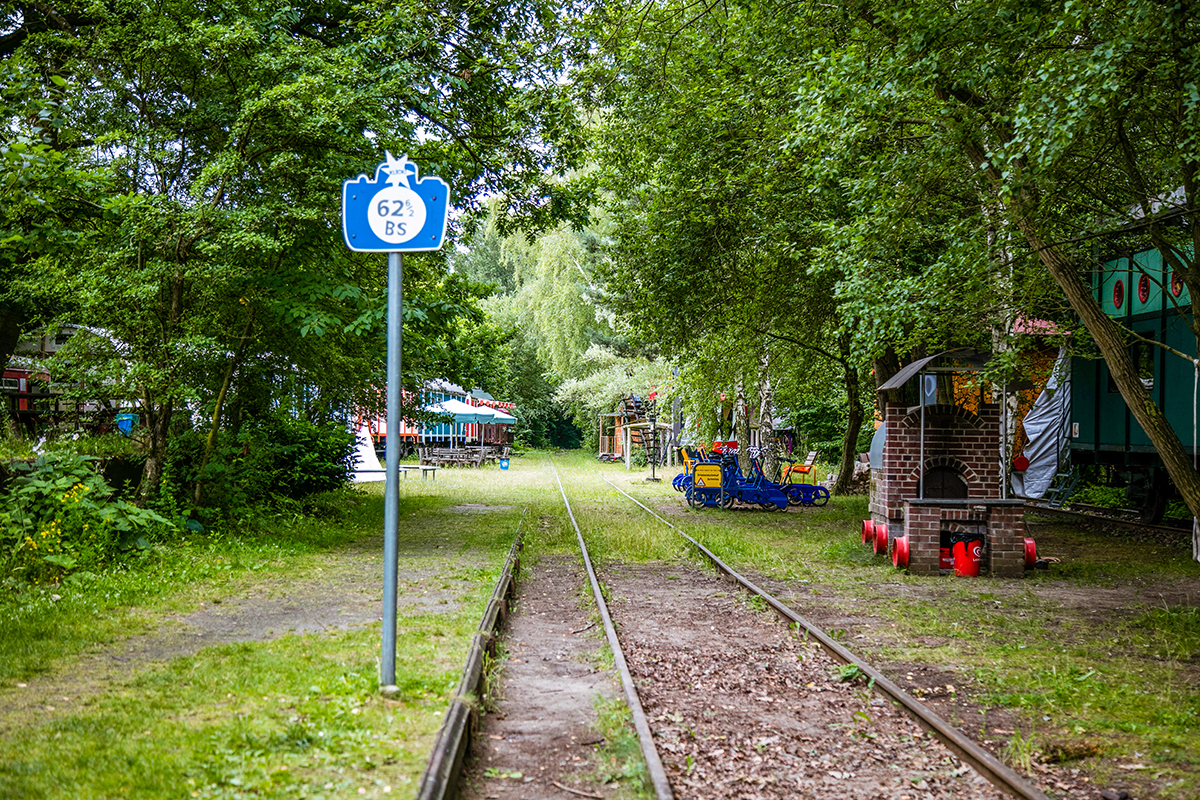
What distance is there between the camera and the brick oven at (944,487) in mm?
11148

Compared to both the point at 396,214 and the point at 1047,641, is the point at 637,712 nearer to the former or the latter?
the point at 396,214

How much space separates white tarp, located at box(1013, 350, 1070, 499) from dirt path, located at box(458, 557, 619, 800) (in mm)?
15137

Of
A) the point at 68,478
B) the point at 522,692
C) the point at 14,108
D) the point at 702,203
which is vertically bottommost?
the point at 522,692

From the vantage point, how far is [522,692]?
5938 millimetres

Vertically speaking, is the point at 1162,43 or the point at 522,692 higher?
the point at 1162,43

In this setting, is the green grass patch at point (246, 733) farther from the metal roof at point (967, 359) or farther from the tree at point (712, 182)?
the metal roof at point (967, 359)

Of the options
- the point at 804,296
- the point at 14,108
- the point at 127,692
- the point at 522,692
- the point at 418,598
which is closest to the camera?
the point at 127,692

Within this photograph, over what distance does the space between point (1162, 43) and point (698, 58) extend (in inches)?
294

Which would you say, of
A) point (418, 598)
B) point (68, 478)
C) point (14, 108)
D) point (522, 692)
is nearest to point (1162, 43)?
point (522, 692)

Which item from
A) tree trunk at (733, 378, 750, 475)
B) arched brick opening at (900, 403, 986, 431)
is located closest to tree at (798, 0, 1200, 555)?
arched brick opening at (900, 403, 986, 431)

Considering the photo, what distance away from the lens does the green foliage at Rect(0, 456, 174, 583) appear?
8.60 m

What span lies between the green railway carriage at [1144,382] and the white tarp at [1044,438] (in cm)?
174

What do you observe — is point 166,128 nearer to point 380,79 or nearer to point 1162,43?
point 380,79

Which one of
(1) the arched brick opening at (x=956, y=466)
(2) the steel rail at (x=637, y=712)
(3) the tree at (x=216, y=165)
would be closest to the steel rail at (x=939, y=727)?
(2) the steel rail at (x=637, y=712)
